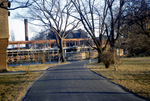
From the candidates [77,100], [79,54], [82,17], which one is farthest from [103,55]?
[79,54]

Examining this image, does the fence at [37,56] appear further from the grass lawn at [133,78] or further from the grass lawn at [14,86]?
the grass lawn at [133,78]

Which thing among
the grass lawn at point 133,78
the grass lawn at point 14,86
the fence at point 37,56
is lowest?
the grass lawn at point 14,86

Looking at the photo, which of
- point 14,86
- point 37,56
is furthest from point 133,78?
point 37,56

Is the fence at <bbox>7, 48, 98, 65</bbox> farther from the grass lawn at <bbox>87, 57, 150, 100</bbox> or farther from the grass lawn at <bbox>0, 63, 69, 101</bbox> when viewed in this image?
the grass lawn at <bbox>87, 57, 150, 100</bbox>

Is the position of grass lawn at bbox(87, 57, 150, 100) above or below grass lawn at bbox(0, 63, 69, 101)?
above

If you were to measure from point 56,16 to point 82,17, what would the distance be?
28.0 feet

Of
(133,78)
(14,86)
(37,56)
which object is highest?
(37,56)

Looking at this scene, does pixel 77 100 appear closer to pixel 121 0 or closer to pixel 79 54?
pixel 121 0

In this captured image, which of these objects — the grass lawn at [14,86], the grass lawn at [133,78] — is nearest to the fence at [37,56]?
the grass lawn at [14,86]

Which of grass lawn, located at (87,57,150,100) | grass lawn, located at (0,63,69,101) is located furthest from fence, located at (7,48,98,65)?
grass lawn, located at (87,57,150,100)

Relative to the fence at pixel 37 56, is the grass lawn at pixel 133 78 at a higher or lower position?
lower

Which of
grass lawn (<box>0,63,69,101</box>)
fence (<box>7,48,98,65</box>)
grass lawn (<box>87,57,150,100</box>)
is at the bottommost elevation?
grass lawn (<box>0,63,69,101</box>)

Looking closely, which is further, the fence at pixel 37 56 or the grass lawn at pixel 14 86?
the fence at pixel 37 56

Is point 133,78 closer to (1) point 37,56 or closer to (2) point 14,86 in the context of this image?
(2) point 14,86
